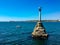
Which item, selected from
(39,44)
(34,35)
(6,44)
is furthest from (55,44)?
(6,44)

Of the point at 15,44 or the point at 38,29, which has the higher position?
the point at 38,29

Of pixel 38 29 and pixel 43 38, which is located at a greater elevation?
pixel 38 29

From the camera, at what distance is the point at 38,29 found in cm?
4847

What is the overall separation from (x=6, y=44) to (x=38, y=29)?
48.7 ft

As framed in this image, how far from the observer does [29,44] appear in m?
38.5

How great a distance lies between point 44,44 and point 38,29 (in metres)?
10.2

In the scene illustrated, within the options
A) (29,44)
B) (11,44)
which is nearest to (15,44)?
(11,44)

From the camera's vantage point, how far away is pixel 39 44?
3934 cm

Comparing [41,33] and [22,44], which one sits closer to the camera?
[22,44]

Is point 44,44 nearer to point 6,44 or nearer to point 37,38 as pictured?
point 37,38

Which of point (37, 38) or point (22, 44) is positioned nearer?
point (22, 44)

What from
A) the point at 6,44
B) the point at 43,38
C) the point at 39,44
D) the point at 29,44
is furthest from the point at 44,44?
the point at 6,44

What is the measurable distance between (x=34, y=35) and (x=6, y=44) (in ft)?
44.8

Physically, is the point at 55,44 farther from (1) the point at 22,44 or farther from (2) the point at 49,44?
(1) the point at 22,44
